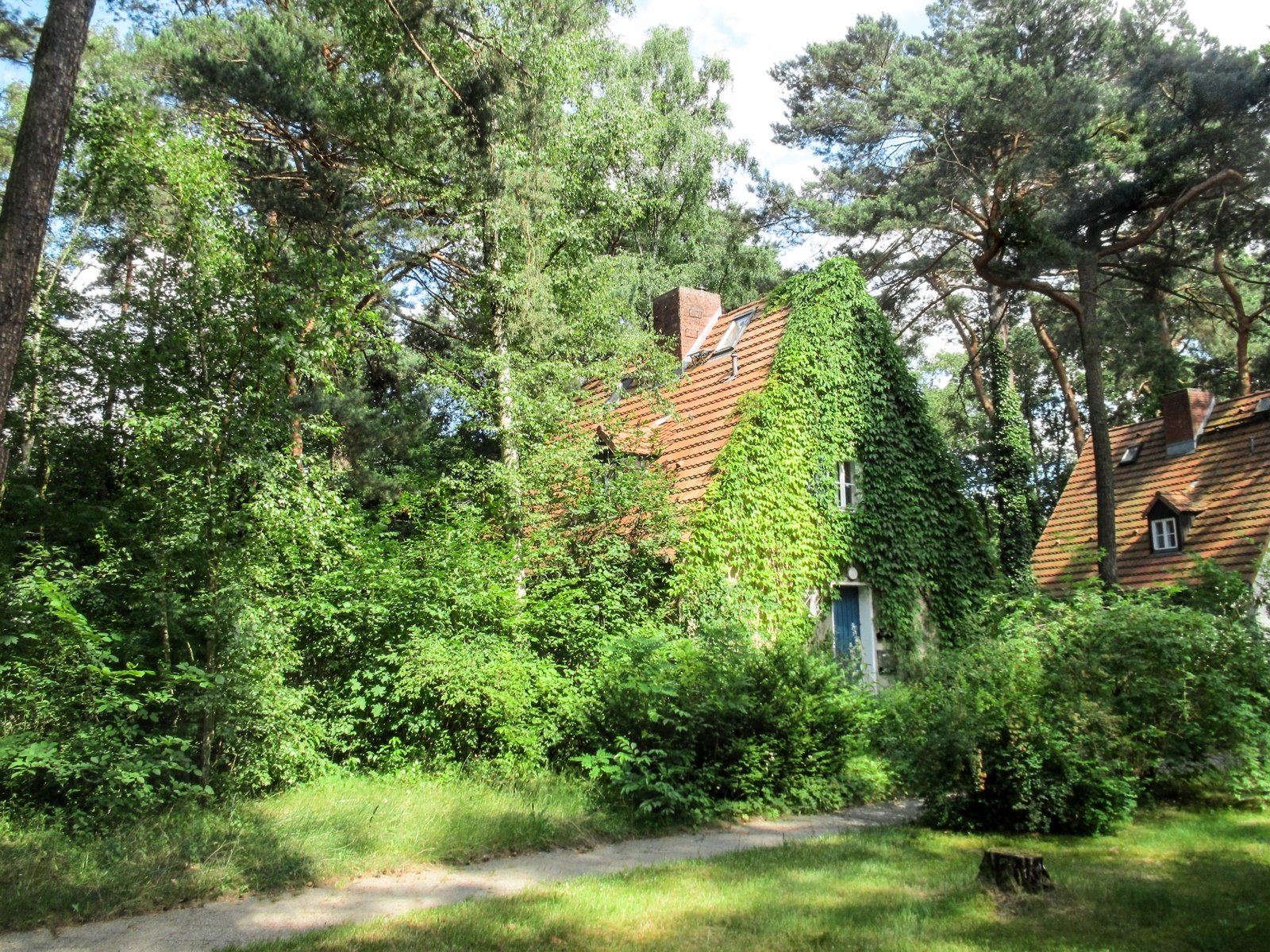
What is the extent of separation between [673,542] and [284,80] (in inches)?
394

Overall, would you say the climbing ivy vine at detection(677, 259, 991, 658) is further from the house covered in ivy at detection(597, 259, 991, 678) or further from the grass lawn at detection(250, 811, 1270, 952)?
the grass lawn at detection(250, 811, 1270, 952)

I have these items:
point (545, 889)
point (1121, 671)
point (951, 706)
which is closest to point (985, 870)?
point (951, 706)

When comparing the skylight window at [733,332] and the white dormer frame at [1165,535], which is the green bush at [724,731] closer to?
the skylight window at [733,332]

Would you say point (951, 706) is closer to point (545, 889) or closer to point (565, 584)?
point (545, 889)

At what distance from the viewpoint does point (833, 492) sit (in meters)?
16.0

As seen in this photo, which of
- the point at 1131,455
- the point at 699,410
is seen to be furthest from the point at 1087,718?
the point at 1131,455

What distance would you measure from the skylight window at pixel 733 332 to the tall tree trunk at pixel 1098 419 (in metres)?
7.05

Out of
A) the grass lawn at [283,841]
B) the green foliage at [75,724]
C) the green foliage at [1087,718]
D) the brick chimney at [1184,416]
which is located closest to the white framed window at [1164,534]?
the brick chimney at [1184,416]

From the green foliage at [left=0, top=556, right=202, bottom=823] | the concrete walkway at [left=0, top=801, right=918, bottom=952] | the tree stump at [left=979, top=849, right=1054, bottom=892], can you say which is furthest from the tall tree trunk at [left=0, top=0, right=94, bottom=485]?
the tree stump at [left=979, top=849, right=1054, bottom=892]

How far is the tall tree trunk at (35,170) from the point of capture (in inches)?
243

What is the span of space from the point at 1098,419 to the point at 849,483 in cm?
624

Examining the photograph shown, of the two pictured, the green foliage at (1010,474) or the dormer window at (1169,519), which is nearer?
the dormer window at (1169,519)

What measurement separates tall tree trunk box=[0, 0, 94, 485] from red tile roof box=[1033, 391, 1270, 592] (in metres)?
18.9

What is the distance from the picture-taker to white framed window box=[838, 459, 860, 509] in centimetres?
1630
